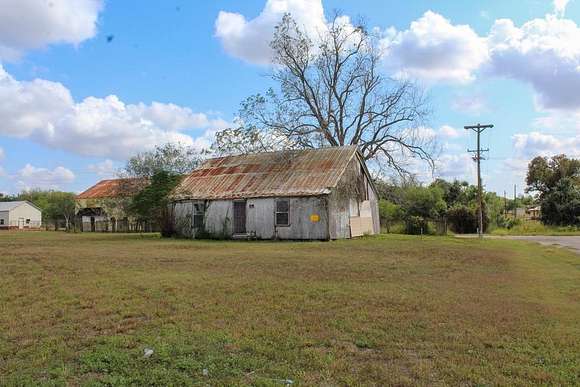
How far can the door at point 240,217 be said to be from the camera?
29938mm

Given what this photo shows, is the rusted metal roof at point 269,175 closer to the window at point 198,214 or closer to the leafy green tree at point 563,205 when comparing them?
the window at point 198,214

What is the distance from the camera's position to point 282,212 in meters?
28.8

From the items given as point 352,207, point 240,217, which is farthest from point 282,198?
point 352,207

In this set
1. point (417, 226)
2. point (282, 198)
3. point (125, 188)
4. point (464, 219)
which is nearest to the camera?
point (282, 198)

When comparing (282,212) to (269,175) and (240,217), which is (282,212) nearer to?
(240,217)

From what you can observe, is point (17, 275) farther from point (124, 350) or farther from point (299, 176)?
point (299, 176)

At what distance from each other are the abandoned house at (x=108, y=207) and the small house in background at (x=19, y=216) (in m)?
23.6

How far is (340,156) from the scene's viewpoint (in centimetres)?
3098

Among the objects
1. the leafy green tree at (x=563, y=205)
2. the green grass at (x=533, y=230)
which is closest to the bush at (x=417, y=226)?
the green grass at (x=533, y=230)

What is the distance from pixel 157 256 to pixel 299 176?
45.5 feet

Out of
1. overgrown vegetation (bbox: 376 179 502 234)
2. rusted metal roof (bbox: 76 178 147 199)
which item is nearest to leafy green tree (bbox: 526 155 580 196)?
overgrown vegetation (bbox: 376 179 502 234)

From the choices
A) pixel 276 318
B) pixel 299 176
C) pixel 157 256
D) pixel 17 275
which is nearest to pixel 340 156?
pixel 299 176

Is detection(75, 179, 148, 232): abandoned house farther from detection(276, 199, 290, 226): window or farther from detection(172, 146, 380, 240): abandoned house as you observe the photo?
detection(276, 199, 290, 226): window

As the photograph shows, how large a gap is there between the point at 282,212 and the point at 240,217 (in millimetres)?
2748
